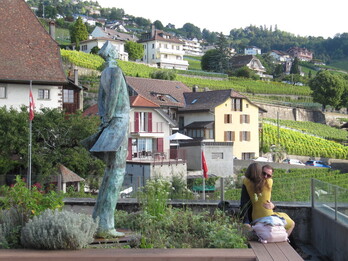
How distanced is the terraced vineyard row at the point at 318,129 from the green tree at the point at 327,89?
7899mm

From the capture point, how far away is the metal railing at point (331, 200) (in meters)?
Result: 9.17

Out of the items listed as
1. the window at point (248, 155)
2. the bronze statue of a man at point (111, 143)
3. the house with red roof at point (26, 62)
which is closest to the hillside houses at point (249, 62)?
the window at point (248, 155)

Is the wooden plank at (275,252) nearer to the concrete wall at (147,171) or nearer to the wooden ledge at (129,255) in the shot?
the wooden ledge at (129,255)

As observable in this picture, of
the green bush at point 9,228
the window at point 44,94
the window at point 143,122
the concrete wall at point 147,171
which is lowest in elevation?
the concrete wall at point 147,171

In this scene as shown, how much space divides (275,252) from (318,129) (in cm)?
A: 7920

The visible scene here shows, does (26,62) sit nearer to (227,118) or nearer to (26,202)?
(227,118)

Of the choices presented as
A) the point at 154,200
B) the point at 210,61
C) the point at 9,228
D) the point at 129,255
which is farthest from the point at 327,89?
the point at 129,255

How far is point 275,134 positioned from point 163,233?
190 ft

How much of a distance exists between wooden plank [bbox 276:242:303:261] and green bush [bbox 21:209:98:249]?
2.64 metres

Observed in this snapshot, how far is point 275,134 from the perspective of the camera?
6531cm

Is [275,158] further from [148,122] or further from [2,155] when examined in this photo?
[2,155]

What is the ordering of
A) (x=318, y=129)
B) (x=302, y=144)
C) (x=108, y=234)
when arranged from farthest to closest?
(x=318, y=129) → (x=302, y=144) → (x=108, y=234)

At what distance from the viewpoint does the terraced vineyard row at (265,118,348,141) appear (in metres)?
77.5

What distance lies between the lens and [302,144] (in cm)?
6531
